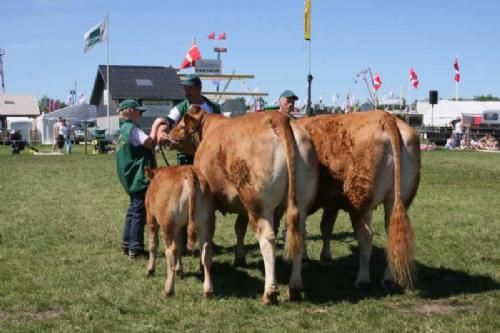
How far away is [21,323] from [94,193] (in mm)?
10365

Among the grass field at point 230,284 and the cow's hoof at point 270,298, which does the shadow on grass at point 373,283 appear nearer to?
the grass field at point 230,284

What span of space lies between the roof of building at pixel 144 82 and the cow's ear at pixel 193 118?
42733mm

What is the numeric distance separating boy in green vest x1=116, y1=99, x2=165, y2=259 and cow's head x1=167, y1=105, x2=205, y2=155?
14.2 inches

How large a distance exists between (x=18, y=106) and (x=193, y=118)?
78.1m

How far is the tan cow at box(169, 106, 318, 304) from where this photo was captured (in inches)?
248

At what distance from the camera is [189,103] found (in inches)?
343

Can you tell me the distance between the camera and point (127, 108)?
327 inches

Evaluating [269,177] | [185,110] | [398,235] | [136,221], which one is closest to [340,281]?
[398,235]

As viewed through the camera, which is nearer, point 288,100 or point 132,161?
point 132,161

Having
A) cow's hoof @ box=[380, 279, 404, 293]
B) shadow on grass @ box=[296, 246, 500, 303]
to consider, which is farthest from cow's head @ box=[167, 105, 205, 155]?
cow's hoof @ box=[380, 279, 404, 293]

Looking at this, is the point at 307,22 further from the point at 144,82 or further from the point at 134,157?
the point at 144,82

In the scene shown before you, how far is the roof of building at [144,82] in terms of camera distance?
50.1m

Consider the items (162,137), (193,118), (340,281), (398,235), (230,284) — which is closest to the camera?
(398,235)

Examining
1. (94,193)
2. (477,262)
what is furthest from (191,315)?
(94,193)
